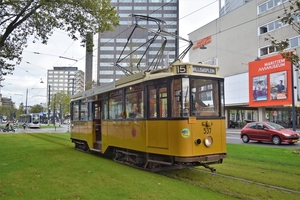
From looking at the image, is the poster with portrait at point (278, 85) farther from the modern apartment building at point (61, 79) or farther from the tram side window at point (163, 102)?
the modern apartment building at point (61, 79)

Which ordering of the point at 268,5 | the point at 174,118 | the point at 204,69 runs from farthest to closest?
the point at 268,5 < the point at 204,69 < the point at 174,118

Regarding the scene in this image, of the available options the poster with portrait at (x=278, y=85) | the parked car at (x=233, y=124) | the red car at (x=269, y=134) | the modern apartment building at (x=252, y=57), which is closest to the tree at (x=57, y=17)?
the red car at (x=269, y=134)

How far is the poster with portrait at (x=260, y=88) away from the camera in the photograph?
1558 inches

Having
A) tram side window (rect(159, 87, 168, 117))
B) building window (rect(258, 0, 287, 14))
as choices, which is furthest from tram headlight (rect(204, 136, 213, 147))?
building window (rect(258, 0, 287, 14))

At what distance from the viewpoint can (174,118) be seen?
8266mm

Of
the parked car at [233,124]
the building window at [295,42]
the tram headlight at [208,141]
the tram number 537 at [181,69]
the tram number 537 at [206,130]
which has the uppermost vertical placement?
the building window at [295,42]

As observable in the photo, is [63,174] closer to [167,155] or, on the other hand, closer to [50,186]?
[50,186]

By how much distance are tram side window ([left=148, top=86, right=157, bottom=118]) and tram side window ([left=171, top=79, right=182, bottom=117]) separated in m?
0.78

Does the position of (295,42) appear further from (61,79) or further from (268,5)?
(61,79)

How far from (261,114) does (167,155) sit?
121 feet

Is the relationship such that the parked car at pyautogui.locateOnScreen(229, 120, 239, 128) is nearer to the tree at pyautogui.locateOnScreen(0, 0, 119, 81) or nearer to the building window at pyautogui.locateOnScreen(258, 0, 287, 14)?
the building window at pyautogui.locateOnScreen(258, 0, 287, 14)

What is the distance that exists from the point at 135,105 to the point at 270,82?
32.9m

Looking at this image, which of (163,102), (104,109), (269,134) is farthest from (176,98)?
(269,134)

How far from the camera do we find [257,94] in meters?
41.0
